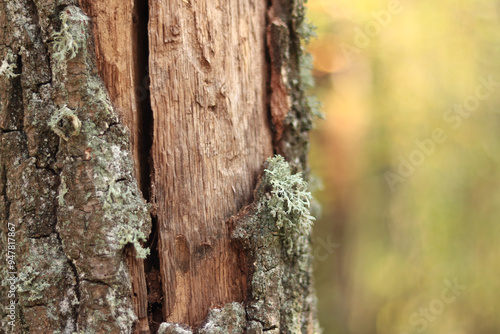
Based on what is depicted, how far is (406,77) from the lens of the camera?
3.93m

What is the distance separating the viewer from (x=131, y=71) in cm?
109

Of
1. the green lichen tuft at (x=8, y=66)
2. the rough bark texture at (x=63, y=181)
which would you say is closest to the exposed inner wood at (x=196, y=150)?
the rough bark texture at (x=63, y=181)

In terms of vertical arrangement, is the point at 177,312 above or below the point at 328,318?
above

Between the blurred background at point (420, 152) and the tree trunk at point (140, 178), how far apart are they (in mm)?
2966

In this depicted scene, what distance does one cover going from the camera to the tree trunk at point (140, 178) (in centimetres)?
100

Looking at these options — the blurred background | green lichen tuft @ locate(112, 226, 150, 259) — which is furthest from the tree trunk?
the blurred background

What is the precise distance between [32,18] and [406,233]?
12.1 ft

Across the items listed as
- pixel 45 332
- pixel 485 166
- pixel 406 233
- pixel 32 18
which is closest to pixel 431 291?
pixel 406 233

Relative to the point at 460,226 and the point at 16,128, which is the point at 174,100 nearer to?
the point at 16,128

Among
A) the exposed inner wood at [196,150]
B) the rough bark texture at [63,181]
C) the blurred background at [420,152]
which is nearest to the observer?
the rough bark texture at [63,181]

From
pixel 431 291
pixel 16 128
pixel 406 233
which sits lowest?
pixel 431 291

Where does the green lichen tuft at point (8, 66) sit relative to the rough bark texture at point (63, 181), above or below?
above

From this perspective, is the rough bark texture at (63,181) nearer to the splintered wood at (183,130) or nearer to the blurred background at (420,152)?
the splintered wood at (183,130)

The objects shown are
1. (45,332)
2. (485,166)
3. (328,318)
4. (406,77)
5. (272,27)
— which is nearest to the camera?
(45,332)
